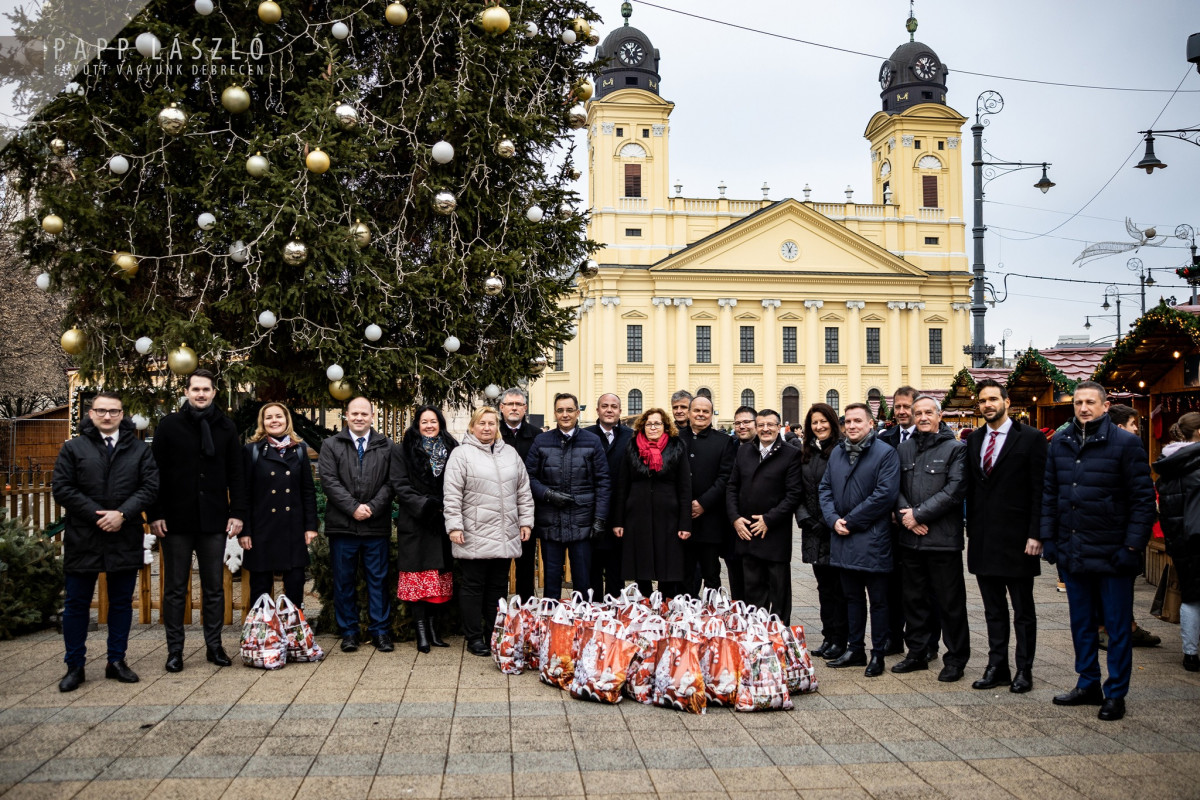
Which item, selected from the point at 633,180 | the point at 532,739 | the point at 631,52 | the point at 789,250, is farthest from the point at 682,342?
the point at 532,739

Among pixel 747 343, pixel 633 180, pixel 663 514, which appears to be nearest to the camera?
Answer: pixel 663 514

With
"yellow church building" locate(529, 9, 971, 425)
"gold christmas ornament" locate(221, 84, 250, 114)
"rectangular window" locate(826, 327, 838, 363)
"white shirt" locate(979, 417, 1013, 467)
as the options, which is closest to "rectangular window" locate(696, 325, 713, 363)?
"yellow church building" locate(529, 9, 971, 425)

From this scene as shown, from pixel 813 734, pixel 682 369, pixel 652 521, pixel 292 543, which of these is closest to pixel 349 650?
pixel 292 543

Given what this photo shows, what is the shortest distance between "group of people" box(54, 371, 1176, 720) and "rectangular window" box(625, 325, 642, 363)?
51.8m

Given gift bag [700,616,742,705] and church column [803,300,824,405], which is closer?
gift bag [700,616,742,705]

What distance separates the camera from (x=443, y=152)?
26.9 ft

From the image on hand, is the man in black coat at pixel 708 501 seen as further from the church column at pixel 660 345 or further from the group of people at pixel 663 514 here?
the church column at pixel 660 345

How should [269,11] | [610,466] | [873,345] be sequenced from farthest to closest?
[873,345] < [610,466] < [269,11]

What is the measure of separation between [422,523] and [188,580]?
1762 mm

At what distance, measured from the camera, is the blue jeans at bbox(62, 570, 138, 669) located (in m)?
6.15

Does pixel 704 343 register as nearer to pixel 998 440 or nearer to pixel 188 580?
pixel 998 440

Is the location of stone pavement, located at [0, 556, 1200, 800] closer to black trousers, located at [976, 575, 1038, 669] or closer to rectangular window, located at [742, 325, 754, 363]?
black trousers, located at [976, 575, 1038, 669]

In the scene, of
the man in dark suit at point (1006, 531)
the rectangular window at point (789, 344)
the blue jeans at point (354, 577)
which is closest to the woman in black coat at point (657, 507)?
the blue jeans at point (354, 577)

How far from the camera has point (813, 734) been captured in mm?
5254
